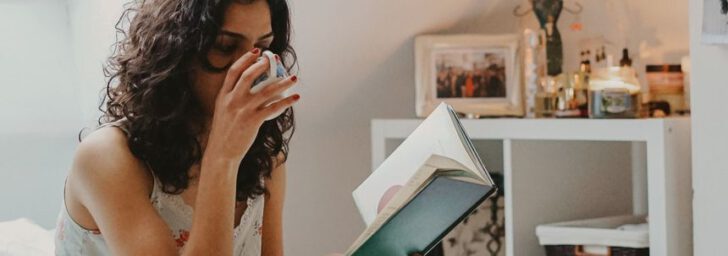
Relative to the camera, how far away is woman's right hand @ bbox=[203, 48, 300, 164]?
125cm

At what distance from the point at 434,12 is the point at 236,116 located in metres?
1.28

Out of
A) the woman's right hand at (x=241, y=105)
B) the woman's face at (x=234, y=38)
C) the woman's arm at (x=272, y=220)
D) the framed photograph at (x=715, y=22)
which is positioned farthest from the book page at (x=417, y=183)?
the framed photograph at (x=715, y=22)

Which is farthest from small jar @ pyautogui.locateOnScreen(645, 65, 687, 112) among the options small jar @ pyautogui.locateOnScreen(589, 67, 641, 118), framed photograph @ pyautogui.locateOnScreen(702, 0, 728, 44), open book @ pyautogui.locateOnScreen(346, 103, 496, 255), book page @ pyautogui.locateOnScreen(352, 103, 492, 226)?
open book @ pyautogui.locateOnScreen(346, 103, 496, 255)

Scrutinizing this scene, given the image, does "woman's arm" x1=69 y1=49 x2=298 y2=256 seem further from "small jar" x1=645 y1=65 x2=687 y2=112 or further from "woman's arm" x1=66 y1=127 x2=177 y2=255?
"small jar" x1=645 y1=65 x2=687 y2=112

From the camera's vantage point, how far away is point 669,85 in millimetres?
2330

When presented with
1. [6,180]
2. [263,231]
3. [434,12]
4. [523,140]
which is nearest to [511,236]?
[523,140]

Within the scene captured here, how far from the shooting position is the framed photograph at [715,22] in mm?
1851

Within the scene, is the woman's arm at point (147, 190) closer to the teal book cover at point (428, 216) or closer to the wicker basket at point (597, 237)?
the teal book cover at point (428, 216)

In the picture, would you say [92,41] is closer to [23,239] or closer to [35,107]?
[35,107]

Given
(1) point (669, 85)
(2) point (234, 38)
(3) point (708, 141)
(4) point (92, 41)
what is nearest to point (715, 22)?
(3) point (708, 141)

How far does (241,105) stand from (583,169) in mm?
1369

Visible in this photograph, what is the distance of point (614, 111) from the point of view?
218cm

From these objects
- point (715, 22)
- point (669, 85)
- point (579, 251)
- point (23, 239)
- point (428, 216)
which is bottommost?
point (579, 251)

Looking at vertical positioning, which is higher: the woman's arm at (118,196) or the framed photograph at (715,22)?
the framed photograph at (715,22)
